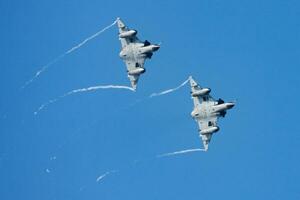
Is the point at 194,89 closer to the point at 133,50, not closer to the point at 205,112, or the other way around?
the point at 205,112

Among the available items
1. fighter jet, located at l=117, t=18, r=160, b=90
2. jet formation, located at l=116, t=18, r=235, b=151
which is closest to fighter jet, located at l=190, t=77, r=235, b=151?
jet formation, located at l=116, t=18, r=235, b=151

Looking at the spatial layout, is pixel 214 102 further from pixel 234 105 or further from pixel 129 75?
pixel 129 75

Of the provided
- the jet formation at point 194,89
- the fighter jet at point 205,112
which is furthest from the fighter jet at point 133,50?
the fighter jet at point 205,112

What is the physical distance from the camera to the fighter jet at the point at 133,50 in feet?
284

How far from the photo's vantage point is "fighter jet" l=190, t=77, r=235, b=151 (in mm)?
85500

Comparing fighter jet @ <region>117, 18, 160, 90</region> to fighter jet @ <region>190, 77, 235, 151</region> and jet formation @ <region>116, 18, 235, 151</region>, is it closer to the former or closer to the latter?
jet formation @ <region>116, 18, 235, 151</region>

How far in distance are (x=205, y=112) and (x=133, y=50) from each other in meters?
10.3

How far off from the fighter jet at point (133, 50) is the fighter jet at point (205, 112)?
568cm

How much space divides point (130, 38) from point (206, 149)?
14.5 metres

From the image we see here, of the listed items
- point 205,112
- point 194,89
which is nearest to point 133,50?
point 194,89

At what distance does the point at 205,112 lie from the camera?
85938 millimetres

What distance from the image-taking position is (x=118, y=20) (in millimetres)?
87000

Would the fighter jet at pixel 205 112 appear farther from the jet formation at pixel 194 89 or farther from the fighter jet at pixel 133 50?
the fighter jet at pixel 133 50

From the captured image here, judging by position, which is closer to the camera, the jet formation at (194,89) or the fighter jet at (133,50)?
the jet formation at (194,89)
